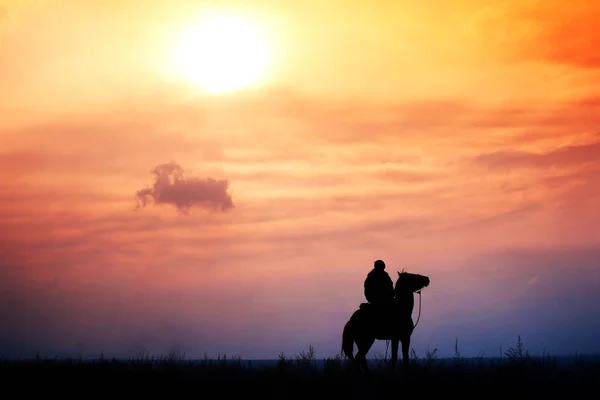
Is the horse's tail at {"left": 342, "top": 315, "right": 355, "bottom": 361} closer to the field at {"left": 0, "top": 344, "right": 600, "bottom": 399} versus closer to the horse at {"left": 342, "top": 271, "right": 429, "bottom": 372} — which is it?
the horse at {"left": 342, "top": 271, "right": 429, "bottom": 372}

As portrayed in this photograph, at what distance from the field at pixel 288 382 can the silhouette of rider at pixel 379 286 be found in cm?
293

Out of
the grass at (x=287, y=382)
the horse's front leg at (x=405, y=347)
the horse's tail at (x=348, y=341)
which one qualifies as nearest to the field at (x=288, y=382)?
the grass at (x=287, y=382)

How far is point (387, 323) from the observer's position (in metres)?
23.0

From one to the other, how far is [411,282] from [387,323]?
146cm

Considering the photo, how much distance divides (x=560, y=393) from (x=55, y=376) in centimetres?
1160

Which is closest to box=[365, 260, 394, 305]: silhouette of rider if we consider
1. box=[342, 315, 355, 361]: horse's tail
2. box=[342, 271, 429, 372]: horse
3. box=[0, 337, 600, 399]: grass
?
box=[342, 271, 429, 372]: horse

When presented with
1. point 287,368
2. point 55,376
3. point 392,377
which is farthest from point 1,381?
point 392,377

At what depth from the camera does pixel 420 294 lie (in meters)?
23.8

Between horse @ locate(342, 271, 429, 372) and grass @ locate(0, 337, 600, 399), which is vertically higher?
horse @ locate(342, 271, 429, 372)

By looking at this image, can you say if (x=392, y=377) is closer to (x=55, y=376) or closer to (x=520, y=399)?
(x=520, y=399)

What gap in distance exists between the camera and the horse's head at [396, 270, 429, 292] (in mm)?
23406

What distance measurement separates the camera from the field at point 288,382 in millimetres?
16453

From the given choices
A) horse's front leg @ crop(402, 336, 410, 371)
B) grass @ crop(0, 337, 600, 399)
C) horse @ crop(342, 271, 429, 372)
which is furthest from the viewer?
horse @ crop(342, 271, 429, 372)

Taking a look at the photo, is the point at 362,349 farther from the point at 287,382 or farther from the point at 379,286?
the point at 287,382
